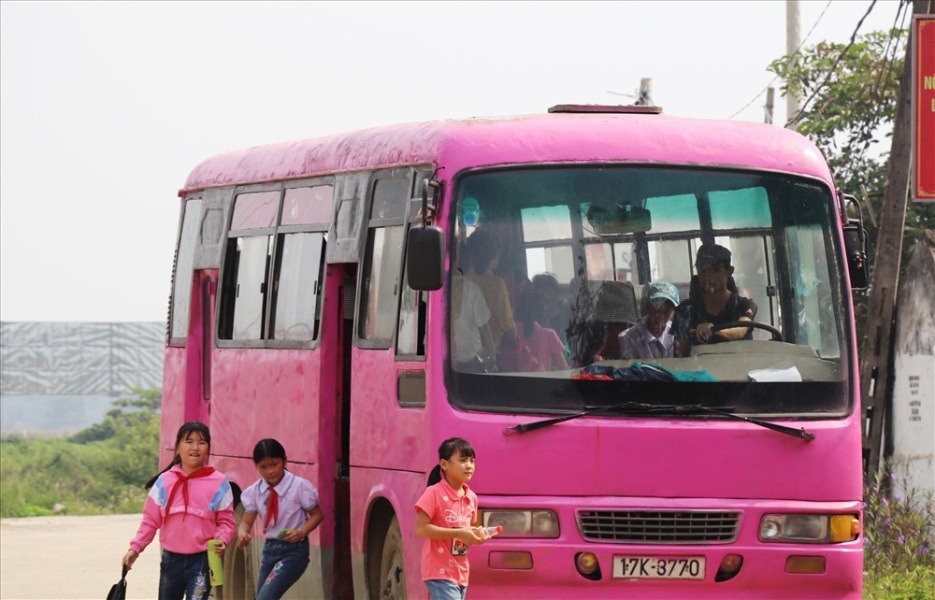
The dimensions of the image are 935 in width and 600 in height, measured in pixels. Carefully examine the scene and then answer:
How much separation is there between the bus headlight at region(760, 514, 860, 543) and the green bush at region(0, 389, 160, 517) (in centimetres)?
2487

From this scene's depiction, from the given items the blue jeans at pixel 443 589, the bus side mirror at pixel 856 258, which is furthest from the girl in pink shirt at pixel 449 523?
the bus side mirror at pixel 856 258

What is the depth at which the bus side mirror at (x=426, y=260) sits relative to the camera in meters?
9.91

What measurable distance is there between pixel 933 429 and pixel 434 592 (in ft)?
27.0

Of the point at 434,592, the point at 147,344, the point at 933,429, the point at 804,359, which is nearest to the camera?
the point at 434,592

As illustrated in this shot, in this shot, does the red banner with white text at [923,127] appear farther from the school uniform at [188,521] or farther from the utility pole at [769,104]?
the utility pole at [769,104]

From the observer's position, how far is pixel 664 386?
998cm

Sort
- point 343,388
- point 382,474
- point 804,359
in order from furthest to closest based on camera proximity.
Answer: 1. point 343,388
2. point 382,474
3. point 804,359

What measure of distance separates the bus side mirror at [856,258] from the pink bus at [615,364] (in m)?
0.02

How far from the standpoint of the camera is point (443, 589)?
9523 millimetres

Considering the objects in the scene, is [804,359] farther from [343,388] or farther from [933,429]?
[933,429]

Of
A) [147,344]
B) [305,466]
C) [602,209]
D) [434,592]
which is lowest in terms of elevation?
[434,592]

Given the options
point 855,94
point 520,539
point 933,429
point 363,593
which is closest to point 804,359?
point 520,539

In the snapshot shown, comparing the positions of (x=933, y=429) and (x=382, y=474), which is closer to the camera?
(x=382, y=474)

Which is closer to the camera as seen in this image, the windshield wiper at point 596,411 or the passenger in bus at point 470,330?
the windshield wiper at point 596,411
